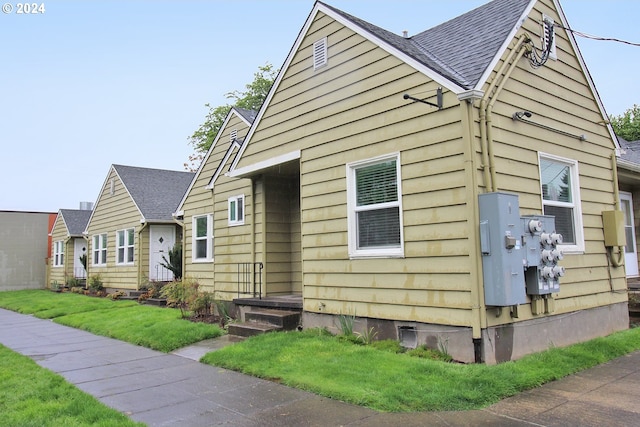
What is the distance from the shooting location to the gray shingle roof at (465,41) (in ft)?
20.0

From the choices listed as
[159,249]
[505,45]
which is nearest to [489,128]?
[505,45]

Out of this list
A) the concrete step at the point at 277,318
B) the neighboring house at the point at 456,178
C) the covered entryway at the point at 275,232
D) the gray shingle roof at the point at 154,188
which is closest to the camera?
the neighboring house at the point at 456,178

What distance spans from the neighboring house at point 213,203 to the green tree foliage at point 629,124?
22.4 metres

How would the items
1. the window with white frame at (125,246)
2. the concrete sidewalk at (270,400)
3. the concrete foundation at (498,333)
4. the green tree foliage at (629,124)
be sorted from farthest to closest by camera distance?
1. the green tree foliage at (629,124)
2. the window with white frame at (125,246)
3. the concrete foundation at (498,333)
4. the concrete sidewalk at (270,400)

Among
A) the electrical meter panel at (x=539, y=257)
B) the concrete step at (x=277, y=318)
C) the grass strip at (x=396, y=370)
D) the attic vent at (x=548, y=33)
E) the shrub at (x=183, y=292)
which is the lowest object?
the grass strip at (x=396, y=370)

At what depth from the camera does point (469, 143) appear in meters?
5.53

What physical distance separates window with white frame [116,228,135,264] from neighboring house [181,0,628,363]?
480 inches

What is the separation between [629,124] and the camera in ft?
84.5

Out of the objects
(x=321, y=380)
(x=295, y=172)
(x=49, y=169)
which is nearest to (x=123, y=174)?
(x=295, y=172)

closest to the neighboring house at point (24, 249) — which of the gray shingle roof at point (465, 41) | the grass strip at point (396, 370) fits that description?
the grass strip at point (396, 370)

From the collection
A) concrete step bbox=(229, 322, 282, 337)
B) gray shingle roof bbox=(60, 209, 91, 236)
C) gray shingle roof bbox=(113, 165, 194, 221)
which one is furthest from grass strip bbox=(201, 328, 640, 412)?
gray shingle roof bbox=(60, 209, 91, 236)

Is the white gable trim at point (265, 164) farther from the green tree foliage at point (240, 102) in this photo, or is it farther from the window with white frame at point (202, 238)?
the green tree foliage at point (240, 102)

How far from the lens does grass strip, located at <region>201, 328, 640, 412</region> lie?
4441 millimetres

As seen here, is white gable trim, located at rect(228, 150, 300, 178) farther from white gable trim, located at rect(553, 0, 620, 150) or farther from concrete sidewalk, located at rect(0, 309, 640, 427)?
white gable trim, located at rect(553, 0, 620, 150)
